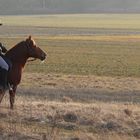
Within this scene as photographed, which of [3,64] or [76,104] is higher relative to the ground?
[3,64]

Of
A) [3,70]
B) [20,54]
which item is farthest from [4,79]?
[20,54]

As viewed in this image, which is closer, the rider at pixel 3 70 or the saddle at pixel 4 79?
the rider at pixel 3 70

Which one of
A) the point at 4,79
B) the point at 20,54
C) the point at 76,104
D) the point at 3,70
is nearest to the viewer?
the point at 3,70

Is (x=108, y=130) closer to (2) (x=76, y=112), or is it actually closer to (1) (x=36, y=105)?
(2) (x=76, y=112)

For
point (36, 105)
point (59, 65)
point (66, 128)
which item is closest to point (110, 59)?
point (59, 65)

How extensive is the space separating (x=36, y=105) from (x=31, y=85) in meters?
10.0

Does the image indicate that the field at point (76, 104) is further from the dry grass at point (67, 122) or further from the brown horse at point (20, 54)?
the brown horse at point (20, 54)

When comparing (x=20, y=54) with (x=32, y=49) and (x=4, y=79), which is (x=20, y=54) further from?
(x=4, y=79)

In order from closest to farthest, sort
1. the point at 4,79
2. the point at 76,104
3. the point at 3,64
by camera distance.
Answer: the point at 3,64, the point at 4,79, the point at 76,104

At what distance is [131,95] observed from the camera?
949 inches

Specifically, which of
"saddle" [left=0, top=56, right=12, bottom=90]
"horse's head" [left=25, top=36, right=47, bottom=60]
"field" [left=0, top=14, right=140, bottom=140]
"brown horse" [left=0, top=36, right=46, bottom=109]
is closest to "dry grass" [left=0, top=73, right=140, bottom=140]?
"field" [left=0, top=14, right=140, bottom=140]

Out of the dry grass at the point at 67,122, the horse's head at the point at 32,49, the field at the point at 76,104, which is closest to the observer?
the dry grass at the point at 67,122

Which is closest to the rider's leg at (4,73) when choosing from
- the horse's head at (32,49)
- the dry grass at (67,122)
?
the dry grass at (67,122)

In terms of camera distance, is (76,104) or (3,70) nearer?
(3,70)
